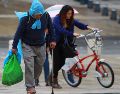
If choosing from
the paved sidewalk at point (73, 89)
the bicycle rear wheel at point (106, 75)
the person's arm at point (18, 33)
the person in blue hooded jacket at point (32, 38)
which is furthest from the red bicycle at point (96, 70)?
→ the person's arm at point (18, 33)

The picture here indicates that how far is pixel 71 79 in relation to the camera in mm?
11852

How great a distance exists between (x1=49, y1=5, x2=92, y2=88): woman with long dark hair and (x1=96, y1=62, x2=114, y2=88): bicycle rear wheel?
0.75 meters

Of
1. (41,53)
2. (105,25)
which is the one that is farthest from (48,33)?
(105,25)

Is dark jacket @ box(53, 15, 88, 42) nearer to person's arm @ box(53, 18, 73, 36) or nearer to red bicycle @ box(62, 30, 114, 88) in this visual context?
person's arm @ box(53, 18, 73, 36)

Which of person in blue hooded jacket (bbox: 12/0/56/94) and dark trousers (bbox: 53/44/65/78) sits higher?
person in blue hooded jacket (bbox: 12/0/56/94)

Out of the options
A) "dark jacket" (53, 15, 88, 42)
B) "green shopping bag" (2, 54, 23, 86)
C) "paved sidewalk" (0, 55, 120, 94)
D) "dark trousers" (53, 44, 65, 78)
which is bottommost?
"paved sidewalk" (0, 55, 120, 94)

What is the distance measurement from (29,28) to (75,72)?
2330mm

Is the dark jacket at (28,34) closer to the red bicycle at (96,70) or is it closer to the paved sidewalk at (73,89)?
the paved sidewalk at (73,89)

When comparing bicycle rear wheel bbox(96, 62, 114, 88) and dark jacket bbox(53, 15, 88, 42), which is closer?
dark jacket bbox(53, 15, 88, 42)

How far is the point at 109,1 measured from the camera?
45062 mm

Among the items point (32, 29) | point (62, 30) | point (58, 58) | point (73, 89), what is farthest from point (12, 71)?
point (73, 89)

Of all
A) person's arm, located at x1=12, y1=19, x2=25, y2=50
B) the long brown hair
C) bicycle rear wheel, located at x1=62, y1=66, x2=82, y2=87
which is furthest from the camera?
bicycle rear wheel, located at x1=62, y1=66, x2=82, y2=87

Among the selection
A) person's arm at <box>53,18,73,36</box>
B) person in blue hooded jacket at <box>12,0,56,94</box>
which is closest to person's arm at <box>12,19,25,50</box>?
person in blue hooded jacket at <box>12,0,56,94</box>

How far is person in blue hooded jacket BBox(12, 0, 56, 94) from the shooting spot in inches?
379
